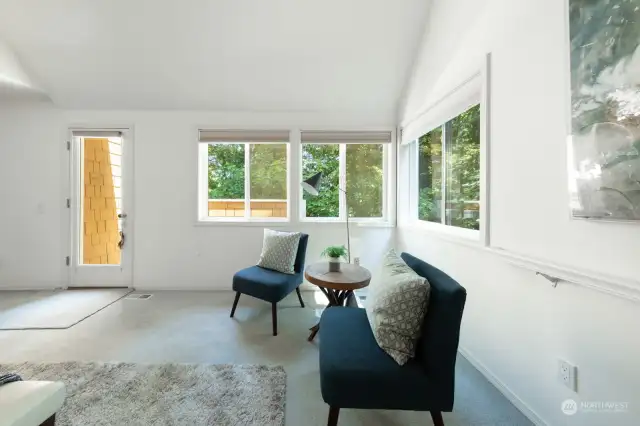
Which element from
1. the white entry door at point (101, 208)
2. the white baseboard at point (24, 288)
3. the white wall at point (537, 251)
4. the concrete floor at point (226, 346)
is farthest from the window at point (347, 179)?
the white baseboard at point (24, 288)

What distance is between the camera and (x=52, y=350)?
2.16 m

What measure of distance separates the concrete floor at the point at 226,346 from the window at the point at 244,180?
117cm

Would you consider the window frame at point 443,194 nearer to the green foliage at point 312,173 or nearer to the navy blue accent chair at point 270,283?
the green foliage at point 312,173

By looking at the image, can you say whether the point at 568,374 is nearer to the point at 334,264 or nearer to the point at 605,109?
the point at 605,109

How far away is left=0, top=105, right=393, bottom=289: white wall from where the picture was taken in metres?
3.60

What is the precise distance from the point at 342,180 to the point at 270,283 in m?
1.77

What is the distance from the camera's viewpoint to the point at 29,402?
104 centimetres

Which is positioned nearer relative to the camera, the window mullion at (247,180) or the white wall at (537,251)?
the white wall at (537,251)

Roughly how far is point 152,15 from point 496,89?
3080mm

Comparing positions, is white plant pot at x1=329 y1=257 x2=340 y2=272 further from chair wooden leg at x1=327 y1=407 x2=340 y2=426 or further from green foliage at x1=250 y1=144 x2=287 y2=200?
green foliage at x1=250 y1=144 x2=287 y2=200

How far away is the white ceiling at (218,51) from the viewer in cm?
269

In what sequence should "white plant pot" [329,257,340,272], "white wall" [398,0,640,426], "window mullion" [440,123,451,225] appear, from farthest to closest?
"window mullion" [440,123,451,225], "white plant pot" [329,257,340,272], "white wall" [398,0,640,426]

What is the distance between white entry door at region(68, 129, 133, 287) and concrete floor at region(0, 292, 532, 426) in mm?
788

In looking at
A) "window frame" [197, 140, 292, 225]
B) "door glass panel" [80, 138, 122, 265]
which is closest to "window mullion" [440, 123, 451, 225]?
"window frame" [197, 140, 292, 225]
